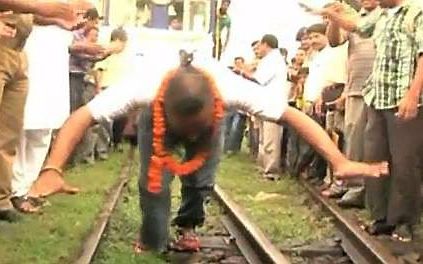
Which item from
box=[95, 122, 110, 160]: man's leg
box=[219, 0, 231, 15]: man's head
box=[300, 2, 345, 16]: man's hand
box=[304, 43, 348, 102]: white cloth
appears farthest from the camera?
box=[219, 0, 231, 15]: man's head

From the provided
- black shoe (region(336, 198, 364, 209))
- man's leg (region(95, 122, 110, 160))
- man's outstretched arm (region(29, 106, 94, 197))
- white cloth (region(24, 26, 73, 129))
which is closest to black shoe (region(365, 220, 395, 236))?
black shoe (region(336, 198, 364, 209))

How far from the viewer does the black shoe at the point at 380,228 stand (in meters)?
9.71

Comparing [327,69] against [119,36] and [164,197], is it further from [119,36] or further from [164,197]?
[119,36]

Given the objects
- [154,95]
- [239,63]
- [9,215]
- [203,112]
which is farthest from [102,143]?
[203,112]

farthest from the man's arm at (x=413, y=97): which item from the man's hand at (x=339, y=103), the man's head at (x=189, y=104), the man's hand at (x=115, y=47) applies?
the man's hand at (x=115, y=47)

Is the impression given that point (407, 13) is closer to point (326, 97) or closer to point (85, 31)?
point (326, 97)

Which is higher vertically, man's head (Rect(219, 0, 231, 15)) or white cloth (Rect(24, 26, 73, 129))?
white cloth (Rect(24, 26, 73, 129))

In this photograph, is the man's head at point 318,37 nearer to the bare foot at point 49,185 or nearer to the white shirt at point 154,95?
the white shirt at point 154,95

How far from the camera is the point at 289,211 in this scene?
11.7m

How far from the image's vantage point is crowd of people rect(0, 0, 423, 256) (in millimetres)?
6359

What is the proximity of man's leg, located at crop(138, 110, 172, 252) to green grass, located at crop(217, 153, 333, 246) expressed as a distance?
4.42 ft

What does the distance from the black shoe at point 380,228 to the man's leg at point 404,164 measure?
0.58 feet

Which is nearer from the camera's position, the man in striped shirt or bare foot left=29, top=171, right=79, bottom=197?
bare foot left=29, top=171, right=79, bottom=197

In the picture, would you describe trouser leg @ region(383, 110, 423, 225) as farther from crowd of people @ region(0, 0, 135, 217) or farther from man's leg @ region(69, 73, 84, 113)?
man's leg @ region(69, 73, 84, 113)
